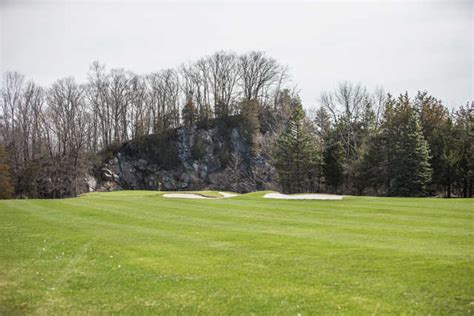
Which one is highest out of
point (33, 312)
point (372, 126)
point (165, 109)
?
point (165, 109)

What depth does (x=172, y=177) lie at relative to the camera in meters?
70.8

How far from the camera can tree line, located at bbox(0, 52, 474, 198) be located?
4134 cm

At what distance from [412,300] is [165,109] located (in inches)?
3054

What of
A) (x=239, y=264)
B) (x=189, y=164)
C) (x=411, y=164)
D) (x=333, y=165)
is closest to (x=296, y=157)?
(x=333, y=165)

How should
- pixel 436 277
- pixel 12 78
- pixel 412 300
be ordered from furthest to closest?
pixel 12 78
pixel 436 277
pixel 412 300

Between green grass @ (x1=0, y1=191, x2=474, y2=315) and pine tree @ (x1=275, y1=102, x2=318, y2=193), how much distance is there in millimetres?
29774

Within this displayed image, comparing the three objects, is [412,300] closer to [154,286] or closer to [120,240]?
[154,286]

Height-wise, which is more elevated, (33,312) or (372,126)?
(372,126)

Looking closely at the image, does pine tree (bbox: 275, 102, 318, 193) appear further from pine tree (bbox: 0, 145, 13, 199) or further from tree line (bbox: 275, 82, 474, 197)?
pine tree (bbox: 0, 145, 13, 199)

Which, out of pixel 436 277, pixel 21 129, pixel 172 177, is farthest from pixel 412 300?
pixel 21 129

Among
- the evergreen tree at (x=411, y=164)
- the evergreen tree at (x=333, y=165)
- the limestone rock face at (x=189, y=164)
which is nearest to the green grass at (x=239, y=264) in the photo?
the evergreen tree at (x=411, y=164)

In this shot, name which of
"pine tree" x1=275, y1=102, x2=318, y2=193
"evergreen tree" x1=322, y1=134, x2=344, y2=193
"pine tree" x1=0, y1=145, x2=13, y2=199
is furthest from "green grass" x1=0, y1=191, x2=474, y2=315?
"pine tree" x1=0, y1=145, x2=13, y2=199

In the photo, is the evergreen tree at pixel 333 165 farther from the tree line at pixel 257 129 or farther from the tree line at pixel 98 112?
the tree line at pixel 98 112

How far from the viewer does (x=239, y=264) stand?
926cm
